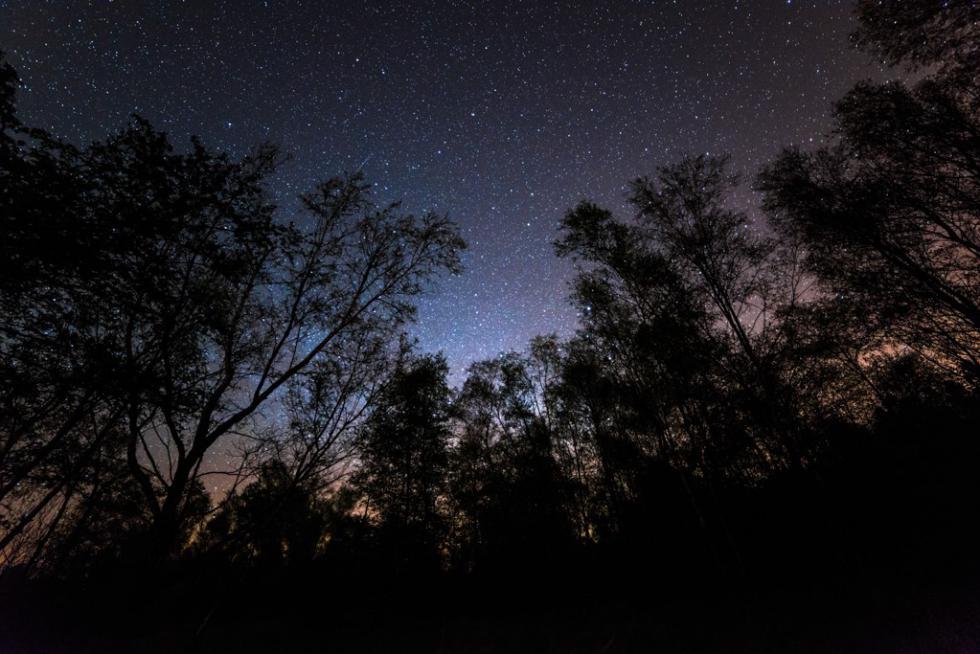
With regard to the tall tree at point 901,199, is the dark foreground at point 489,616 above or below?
below

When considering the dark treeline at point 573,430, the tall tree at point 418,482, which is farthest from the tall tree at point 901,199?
the tall tree at point 418,482

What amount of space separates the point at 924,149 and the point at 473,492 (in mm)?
21739

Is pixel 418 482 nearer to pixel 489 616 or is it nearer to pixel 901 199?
pixel 489 616

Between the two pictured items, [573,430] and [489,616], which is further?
[573,430]

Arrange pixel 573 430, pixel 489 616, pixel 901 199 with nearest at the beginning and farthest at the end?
1. pixel 901 199
2. pixel 489 616
3. pixel 573 430

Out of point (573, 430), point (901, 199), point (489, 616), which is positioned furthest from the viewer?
point (573, 430)

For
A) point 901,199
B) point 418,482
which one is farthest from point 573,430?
point 901,199

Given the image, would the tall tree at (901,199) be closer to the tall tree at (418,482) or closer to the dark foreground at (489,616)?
the dark foreground at (489,616)

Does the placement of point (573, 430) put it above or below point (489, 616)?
above

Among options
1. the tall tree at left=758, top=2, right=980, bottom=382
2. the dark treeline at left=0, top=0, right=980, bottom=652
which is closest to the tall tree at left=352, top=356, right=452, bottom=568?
the dark treeline at left=0, top=0, right=980, bottom=652

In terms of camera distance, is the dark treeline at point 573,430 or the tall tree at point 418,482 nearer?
the dark treeline at point 573,430

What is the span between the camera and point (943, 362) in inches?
414

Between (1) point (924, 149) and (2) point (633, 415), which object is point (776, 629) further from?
(1) point (924, 149)

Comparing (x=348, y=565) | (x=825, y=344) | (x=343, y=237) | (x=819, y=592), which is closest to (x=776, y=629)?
(x=819, y=592)
